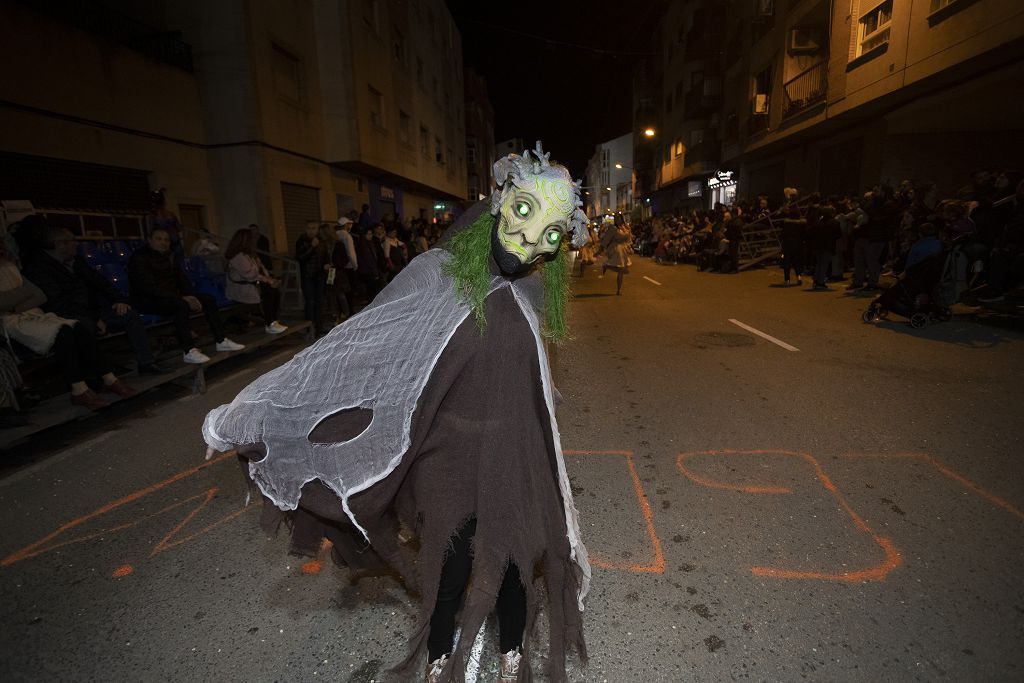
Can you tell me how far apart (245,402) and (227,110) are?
534 inches

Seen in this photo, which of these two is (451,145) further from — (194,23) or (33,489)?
(33,489)

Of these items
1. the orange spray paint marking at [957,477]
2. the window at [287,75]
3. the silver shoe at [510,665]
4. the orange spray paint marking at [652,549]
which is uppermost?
the window at [287,75]

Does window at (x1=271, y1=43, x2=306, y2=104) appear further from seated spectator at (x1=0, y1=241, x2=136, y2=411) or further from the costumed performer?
the costumed performer

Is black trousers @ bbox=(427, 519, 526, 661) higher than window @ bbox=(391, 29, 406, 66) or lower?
lower

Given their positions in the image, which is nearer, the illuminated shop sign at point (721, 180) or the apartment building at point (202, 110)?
the apartment building at point (202, 110)

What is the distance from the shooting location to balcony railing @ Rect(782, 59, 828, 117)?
18.0 metres

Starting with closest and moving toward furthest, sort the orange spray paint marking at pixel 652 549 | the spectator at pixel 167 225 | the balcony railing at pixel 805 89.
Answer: the orange spray paint marking at pixel 652 549 → the spectator at pixel 167 225 → the balcony railing at pixel 805 89

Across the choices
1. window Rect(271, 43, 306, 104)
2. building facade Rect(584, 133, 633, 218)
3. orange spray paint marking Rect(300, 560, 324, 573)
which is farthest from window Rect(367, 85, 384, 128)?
building facade Rect(584, 133, 633, 218)

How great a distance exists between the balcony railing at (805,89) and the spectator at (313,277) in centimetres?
1697

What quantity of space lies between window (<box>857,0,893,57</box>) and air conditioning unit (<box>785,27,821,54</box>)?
4835 mm

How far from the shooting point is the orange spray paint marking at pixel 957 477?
127 inches

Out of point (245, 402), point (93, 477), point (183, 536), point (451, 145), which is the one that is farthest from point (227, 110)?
point (451, 145)

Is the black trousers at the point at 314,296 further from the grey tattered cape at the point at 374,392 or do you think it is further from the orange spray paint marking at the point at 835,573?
the grey tattered cape at the point at 374,392

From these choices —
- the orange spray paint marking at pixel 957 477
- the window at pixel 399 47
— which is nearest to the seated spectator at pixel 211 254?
the orange spray paint marking at pixel 957 477
